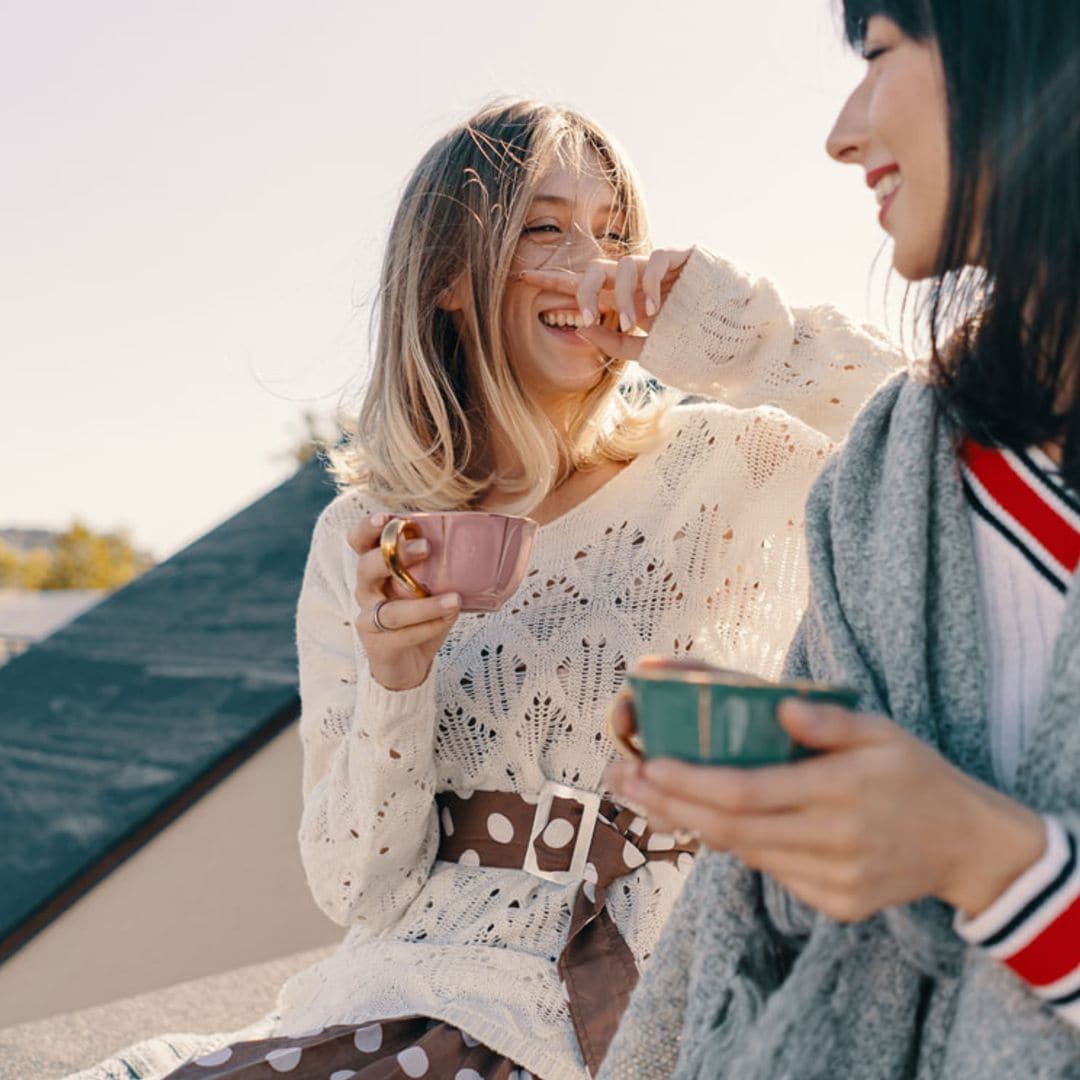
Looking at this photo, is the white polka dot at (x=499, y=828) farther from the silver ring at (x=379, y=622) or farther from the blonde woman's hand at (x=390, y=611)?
the silver ring at (x=379, y=622)

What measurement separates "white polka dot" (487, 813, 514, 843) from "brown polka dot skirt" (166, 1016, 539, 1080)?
0.29 metres

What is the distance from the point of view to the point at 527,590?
1972 millimetres

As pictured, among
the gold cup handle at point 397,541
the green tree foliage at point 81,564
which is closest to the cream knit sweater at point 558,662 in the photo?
the gold cup handle at point 397,541

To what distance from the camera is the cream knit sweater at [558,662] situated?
171 centimetres

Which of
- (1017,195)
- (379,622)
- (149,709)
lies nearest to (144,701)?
(149,709)

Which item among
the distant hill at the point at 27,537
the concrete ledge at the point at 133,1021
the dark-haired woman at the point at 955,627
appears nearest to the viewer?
the dark-haired woman at the point at 955,627

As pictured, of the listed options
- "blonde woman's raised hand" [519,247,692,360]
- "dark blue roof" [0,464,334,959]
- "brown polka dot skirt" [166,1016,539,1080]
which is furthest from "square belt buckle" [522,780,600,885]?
"dark blue roof" [0,464,334,959]

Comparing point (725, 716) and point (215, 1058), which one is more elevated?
point (725, 716)

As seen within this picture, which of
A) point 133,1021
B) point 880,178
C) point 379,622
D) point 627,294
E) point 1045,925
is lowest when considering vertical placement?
point 133,1021

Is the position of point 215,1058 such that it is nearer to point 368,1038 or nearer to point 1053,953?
point 368,1038

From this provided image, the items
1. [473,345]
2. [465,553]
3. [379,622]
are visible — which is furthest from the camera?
[473,345]

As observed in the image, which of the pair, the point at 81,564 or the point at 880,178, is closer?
the point at 880,178

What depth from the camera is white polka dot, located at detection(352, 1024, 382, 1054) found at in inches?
62.9

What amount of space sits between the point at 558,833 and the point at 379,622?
0.49 meters
